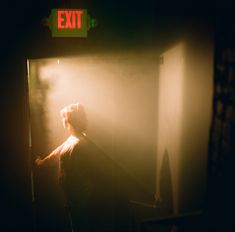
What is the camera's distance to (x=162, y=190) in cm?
657

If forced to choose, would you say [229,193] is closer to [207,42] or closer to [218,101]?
[218,101]

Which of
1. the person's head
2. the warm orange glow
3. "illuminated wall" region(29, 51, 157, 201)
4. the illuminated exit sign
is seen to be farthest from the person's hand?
the illuminated exit sign

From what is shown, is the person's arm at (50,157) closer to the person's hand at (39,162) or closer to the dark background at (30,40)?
the person's hand at (39,162)

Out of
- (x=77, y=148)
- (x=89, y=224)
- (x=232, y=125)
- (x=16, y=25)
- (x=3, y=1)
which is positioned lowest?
(x=89, y=224)

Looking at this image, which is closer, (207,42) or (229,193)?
(229,193)

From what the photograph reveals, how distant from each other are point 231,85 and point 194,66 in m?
1.08

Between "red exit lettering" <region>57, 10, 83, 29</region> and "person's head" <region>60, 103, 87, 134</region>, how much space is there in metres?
1.33

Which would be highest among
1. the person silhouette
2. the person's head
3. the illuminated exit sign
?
the illuminated exit sign

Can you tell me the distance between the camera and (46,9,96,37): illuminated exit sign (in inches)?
239

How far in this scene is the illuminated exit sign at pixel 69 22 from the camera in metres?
6.07

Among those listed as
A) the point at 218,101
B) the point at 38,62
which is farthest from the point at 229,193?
the point at 38,62

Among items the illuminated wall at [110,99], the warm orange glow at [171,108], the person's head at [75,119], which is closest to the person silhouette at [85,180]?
the person's head at [75,119]

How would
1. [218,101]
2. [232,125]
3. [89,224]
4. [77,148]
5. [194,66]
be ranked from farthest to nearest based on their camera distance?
[89,224], [77,148], [194,66], [218,101], [232,125]

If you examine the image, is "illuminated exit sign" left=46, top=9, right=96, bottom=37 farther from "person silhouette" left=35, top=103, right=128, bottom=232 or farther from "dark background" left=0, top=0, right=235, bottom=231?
"person silhouette" left=35, top=103, right=128, bottom=232
